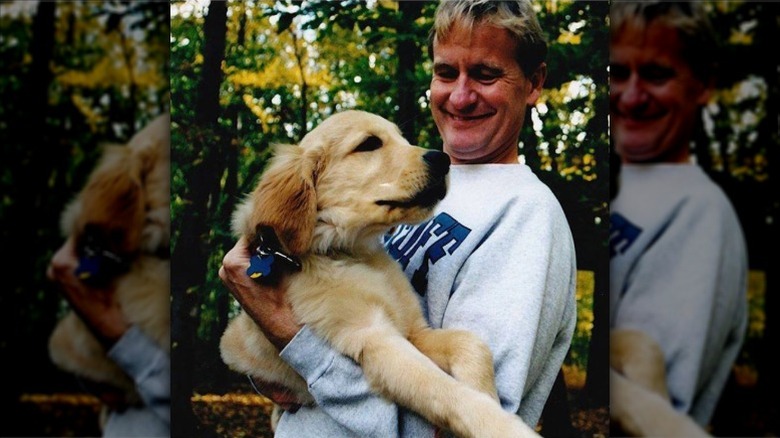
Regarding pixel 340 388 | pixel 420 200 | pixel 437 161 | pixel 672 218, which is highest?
pixel 437 161

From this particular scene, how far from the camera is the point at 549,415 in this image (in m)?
3.17

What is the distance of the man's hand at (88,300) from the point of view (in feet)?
12.3

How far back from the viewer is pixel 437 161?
9.48 feet

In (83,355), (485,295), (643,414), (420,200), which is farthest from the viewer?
(83,355)

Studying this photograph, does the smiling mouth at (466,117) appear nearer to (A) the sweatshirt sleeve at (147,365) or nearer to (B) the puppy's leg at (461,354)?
(B) the puppy's leg at (461,354)

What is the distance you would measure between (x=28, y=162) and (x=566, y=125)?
3.00 m

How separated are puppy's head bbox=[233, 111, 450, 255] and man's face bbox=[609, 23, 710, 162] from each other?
0.98m

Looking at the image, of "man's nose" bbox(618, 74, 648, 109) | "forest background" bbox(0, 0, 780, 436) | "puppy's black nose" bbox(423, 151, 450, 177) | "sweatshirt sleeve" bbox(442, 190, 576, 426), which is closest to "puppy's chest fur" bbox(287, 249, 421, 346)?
"sweatshirt sleeve" bbox(442, 190, 576, 426)

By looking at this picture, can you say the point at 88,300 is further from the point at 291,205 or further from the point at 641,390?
the point at 641,390

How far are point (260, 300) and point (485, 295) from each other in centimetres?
91

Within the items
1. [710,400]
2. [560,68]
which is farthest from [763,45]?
[710,400]

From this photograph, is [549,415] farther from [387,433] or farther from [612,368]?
[387,433]

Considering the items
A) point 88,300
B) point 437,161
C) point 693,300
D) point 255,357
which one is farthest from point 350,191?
point 88,300

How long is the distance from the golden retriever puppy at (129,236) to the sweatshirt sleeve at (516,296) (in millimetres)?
1640
